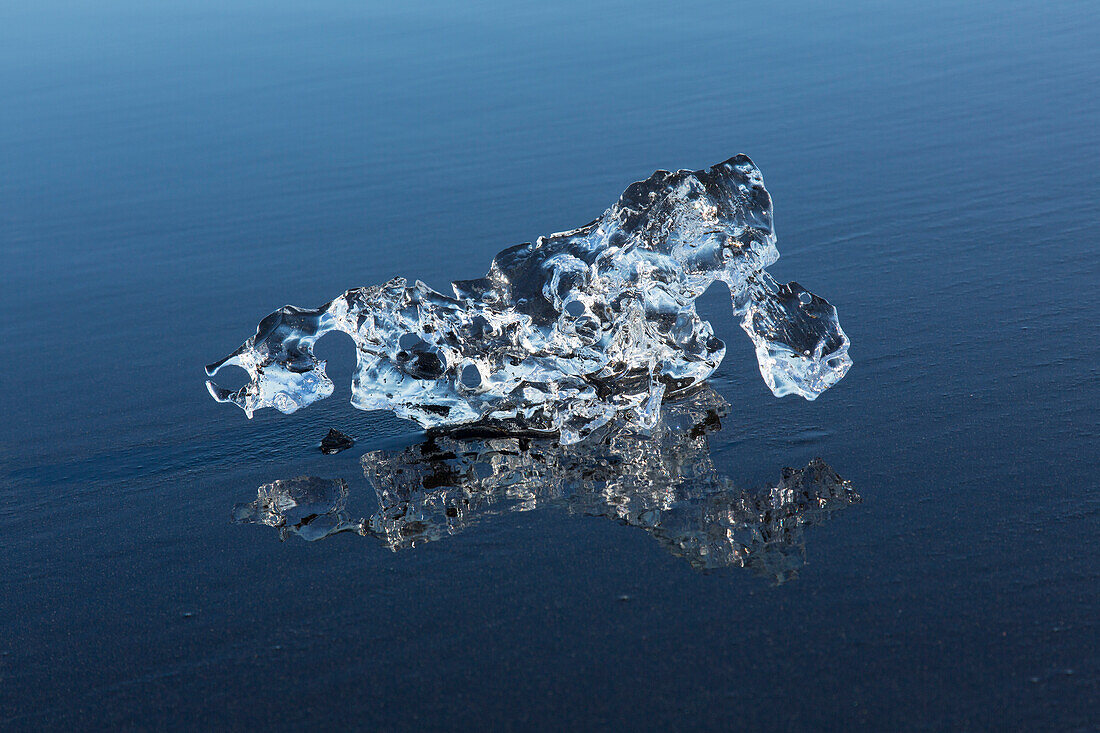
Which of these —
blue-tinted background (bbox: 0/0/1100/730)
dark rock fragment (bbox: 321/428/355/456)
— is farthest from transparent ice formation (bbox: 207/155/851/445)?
blue-tinted background (bbox: 0/0/1100/730)

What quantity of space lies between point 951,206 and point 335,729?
5.03 meters

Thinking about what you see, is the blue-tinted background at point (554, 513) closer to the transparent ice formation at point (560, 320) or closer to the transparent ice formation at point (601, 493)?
the transparent ice formation at point (601, 493)

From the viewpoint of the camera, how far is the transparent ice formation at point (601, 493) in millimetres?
3809

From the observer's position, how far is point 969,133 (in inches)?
323

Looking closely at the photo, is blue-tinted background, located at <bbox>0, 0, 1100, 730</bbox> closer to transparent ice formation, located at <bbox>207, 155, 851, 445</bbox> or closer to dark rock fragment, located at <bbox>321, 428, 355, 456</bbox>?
dark rock fragment, located at <bbox>321, 428, 355, 456</bbox>

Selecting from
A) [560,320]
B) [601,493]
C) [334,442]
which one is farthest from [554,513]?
[334,442]

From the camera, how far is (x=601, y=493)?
4.14 meters

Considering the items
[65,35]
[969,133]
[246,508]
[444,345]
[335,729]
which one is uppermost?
[65,35]

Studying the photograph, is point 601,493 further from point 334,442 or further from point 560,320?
point 334,442

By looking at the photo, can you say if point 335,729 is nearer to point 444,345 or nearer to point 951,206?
point 444,345

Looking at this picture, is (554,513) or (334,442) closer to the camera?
(554,513)

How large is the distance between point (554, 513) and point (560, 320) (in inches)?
39.0

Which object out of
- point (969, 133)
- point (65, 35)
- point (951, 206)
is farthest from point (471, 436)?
point (65, 35)

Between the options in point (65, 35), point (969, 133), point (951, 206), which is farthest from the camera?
point (65, 35)
